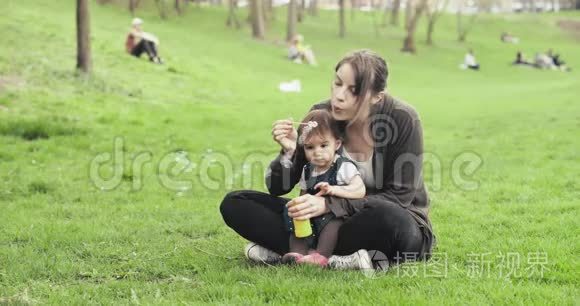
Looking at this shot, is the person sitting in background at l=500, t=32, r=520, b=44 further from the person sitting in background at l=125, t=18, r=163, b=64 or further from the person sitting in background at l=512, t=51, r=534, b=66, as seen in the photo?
the person sitting in background at l=125, t=18, r=163, b=64

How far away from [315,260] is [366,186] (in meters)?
0.66

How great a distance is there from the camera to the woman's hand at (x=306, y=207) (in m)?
4.62

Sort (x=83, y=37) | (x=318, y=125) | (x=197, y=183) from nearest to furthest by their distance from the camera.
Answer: (x=318, y=125), (x=197, y=183), (x=83, y=37)

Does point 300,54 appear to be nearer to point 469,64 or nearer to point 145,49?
point 145,49

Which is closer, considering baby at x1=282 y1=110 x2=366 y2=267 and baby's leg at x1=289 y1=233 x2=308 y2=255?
baby at x1=282 y1=110 x2=366 y2=267

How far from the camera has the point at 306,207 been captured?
4621mm

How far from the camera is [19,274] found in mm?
4848

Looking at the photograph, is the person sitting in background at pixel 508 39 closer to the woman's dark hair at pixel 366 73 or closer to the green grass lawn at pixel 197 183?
the green grass lawn at pixel 197 183

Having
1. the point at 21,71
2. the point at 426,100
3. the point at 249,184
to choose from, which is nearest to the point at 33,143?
the point at 249,184

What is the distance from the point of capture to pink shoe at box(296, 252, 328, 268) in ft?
15.7

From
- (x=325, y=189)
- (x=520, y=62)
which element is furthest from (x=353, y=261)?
(x=520, y=62)

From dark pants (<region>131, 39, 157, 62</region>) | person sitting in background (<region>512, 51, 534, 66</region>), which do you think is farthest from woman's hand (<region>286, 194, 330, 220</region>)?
person sitting in background (<region>512, 51, 534, 66</region>)

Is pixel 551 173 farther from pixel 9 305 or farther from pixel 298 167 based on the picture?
pixel 9 305

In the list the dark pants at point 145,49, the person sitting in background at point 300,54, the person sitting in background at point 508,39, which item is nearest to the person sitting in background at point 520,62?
the person sitting in background at point 508,39
